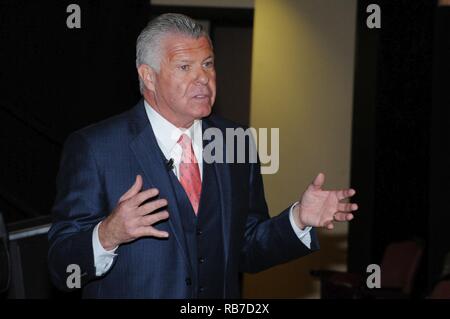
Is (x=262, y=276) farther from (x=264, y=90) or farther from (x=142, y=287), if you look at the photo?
(x=142, y=287)

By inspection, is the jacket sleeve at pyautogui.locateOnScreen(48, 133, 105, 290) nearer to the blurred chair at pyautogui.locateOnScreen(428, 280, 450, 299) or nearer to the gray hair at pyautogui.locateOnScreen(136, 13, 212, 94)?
the gray hair at pyautogui.locateOnScreen(136, 13, 212, 94)

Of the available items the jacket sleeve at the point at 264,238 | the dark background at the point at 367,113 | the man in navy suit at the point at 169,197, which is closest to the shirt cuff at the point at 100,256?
the man in navy suit at the point at 169,197

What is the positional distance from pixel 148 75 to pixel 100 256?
0.50 m

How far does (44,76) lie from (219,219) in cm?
352

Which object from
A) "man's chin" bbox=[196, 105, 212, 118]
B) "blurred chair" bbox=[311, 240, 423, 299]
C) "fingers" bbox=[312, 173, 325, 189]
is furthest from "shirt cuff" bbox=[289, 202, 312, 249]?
→ "blurred chair" bbox=[311, 240, 423, 299]

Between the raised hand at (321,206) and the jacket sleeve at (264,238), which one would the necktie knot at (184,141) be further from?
the raised hand at (321,206)

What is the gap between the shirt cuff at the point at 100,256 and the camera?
81.1 inches

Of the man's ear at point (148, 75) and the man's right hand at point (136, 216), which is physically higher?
the man's ear at point (148, 75)

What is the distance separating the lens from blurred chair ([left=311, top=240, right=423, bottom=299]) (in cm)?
569

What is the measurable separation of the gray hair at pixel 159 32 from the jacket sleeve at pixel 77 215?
0.89ft

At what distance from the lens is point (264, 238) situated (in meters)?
2.34

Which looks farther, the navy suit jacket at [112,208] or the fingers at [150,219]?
the navy suit jacket at [112,208]

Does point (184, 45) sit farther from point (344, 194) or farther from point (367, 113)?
point (367, 113)

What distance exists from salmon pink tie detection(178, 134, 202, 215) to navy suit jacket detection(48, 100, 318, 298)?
0.06 meters
